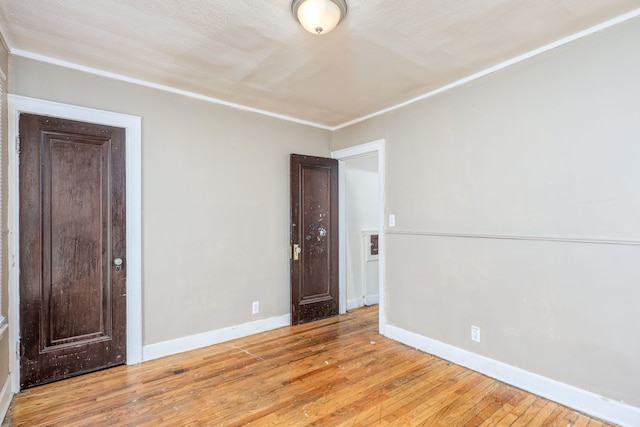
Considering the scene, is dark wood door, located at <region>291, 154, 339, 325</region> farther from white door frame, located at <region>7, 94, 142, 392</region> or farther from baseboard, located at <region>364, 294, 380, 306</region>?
white door frame, located at <region>7, 94, 142, 392</region>

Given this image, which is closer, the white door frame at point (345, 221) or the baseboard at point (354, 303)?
the white door frame at point (345, 221)

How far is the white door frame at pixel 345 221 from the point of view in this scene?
3576 millimetres

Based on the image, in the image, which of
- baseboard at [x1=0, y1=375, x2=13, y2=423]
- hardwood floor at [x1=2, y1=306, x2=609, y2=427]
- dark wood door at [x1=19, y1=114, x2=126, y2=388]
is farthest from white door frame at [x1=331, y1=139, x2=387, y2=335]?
baseboard at [x1=0, y1=375, x2=13, y2=423]

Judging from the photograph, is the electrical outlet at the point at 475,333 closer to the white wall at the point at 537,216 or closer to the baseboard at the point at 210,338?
the white wall at the point at 537,216

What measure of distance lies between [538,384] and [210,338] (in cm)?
282

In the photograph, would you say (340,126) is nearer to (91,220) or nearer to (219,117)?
(219,117)

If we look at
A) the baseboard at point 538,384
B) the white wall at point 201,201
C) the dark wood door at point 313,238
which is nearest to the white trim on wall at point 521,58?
the dark wood door at point 313,238

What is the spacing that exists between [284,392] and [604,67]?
121 inches

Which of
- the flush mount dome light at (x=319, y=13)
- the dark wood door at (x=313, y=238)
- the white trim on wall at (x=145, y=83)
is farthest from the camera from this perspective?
the dark wood door at (x=313, y=238)

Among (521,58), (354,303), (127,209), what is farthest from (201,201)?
(521,58)

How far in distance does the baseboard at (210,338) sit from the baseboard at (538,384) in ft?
4.91

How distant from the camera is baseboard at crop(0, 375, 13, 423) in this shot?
6.82 ft

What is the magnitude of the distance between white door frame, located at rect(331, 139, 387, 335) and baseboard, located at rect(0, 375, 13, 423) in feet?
10.00

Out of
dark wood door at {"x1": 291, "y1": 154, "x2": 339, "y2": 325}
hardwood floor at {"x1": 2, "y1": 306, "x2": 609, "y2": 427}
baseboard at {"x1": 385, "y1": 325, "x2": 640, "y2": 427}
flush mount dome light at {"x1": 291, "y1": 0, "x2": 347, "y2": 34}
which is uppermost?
flush mount dome light at {"x1": 291, "y1": 0, "x2": 347, "y2": 34}
